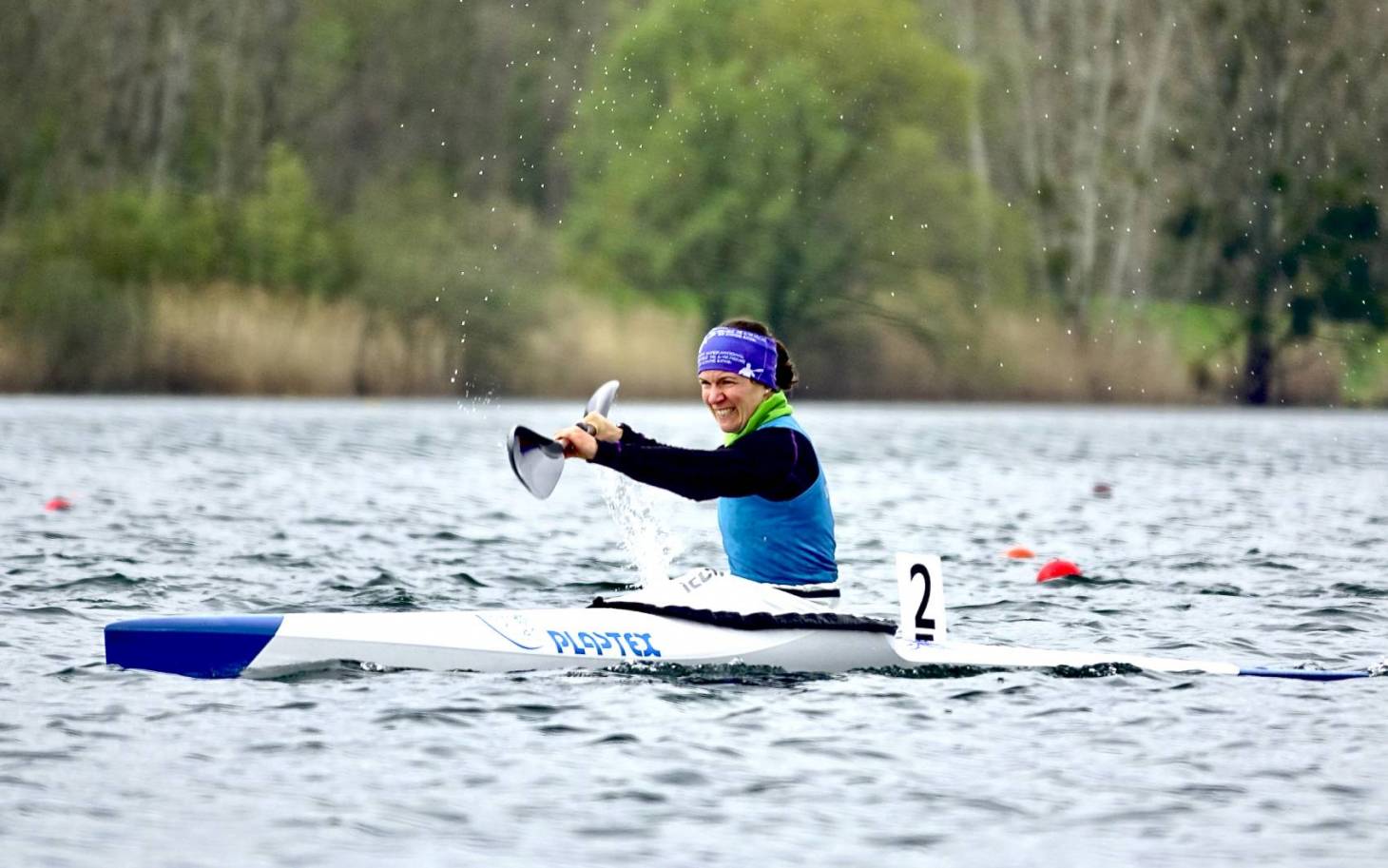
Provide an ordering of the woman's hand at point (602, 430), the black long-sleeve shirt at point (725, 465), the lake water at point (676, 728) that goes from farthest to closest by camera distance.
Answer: the woman's hand at point (602, 430) < the black long-sleeve shirt at point (725, 465) < the lake water at point (676, 728)

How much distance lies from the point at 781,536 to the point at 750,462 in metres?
0.54

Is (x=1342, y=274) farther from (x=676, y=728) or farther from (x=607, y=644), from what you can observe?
(x=676, y=728)

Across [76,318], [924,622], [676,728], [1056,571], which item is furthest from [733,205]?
[676,728]

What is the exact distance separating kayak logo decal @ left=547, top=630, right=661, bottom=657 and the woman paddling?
60cm

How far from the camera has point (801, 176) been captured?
4222cm

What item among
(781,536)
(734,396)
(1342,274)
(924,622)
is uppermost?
(1342,274)

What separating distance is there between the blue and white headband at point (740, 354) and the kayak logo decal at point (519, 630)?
131cm

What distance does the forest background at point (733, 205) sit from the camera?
36.1 metres

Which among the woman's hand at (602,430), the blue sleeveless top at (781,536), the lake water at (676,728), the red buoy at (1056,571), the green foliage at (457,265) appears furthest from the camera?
the green foliage at (457,265)

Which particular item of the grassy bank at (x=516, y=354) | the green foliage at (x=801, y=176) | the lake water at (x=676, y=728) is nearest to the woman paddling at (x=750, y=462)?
the lake water at (x=676, y=728)

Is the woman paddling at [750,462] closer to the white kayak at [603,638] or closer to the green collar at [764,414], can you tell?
the green collar at [764,414]

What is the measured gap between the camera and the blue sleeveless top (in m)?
9.34

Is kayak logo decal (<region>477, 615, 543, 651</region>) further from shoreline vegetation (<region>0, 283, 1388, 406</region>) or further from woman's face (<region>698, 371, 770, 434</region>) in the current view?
shoreline vegetation (<region>0, 283, 1388, 406</region>)

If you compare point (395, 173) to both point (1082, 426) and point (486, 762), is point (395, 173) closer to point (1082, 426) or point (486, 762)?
point (1082, 426)
